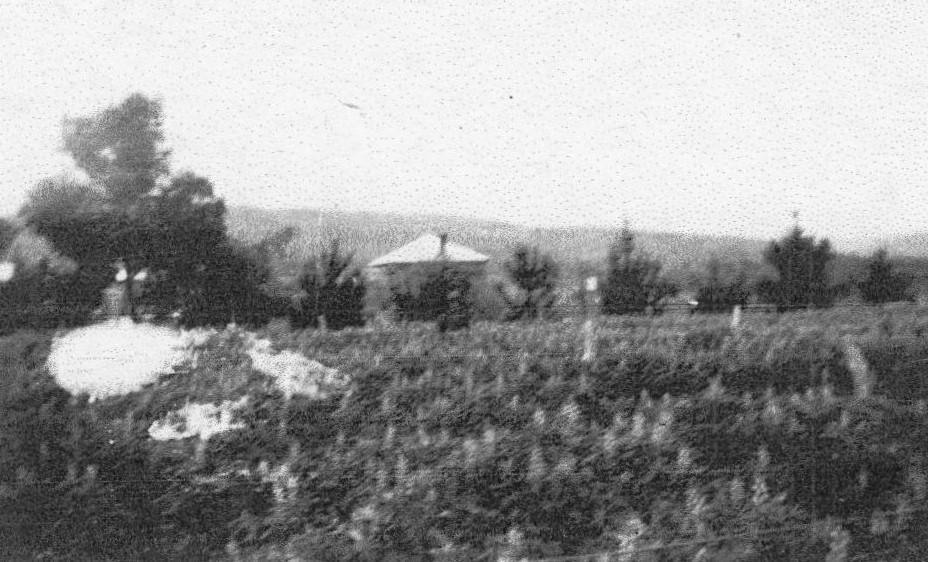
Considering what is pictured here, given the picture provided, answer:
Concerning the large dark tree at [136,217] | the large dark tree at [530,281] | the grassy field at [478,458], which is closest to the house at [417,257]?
the grassy field at [478,458]

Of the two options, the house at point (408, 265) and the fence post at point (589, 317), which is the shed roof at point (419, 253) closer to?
the house at point (408, 265)

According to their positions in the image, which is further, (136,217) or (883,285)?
(883,285)

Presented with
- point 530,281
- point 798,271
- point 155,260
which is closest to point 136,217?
point 155,260

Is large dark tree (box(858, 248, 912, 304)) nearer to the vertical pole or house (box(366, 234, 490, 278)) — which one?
the vertical pole

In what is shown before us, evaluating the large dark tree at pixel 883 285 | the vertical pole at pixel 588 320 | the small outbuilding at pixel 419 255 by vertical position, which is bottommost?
the vertical pole at pixel 588 320

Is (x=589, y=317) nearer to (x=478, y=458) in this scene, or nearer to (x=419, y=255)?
(x=419, y=255)

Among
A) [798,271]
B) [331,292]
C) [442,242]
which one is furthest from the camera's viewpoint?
[798,271]
